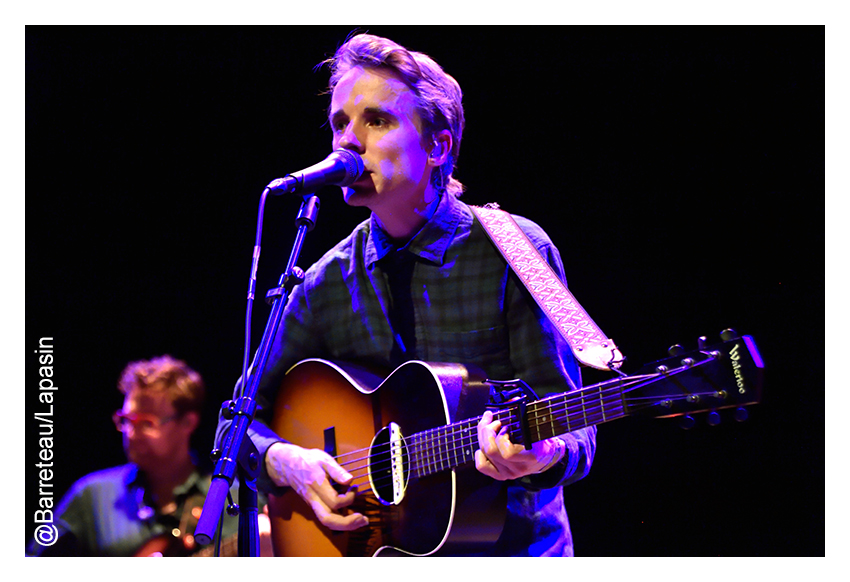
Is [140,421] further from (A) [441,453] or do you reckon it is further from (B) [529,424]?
(B) [529,424]

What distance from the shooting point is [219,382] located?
284 centimetres

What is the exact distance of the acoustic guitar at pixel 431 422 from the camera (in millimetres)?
1748

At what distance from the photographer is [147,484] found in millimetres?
2869

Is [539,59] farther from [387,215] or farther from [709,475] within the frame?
[709,475]

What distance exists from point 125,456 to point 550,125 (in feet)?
6.47

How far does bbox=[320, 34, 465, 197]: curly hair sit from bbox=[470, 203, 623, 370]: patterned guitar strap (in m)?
0.18

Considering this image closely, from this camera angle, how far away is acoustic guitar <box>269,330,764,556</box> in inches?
68.8

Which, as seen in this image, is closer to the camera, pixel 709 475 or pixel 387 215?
pixel 709 475

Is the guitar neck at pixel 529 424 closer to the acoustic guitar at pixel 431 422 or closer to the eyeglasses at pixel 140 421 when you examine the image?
the acoustic guitar at pixel 431 422

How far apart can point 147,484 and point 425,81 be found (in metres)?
1.80

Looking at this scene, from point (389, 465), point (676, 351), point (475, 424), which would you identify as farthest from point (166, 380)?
point (676, 351)

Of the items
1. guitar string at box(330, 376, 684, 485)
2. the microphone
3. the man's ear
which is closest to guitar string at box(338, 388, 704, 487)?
guitar string at box(330, 376, 684, 485)

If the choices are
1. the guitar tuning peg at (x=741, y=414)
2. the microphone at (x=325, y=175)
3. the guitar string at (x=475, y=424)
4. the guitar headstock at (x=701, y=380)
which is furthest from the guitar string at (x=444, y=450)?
the microphone at (x=325, y=175)
